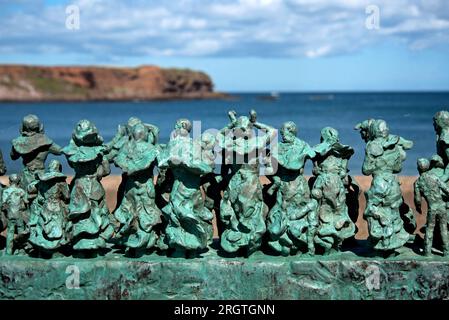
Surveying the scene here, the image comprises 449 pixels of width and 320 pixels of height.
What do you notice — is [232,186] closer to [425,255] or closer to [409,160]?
[425,255]

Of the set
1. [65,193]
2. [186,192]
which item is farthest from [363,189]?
[65,193]

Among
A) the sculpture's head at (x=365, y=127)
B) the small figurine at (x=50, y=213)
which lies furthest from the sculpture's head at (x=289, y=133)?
the small figurine at (x=50, y=213)

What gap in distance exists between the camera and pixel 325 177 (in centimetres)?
857

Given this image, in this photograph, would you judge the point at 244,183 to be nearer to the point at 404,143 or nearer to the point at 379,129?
the point at 379,129

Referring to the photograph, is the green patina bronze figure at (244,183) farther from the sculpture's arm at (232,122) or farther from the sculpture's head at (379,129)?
the sculpture's head at (379,129)

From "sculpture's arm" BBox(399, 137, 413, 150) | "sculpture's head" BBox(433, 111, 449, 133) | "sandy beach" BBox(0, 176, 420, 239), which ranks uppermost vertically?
"sculpture's head" BBox(433, 111, 449, 133)

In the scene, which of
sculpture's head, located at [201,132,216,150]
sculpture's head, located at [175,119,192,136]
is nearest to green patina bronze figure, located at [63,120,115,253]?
sculpture's head, located at [175,119,192,136]

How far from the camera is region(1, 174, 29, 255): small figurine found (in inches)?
344

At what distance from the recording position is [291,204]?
28.1 feet

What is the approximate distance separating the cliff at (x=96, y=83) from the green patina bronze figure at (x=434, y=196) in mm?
73360

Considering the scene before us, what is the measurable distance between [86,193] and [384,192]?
338cm

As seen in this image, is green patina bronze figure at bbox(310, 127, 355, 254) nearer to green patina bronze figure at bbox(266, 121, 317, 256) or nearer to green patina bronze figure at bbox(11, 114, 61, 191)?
green patina bronze figure at bbox(266, 121, 317, 256)

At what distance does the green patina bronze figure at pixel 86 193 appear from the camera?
849 cm

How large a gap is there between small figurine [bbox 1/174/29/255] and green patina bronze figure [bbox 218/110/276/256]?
2.36m
